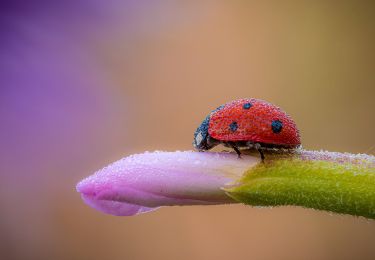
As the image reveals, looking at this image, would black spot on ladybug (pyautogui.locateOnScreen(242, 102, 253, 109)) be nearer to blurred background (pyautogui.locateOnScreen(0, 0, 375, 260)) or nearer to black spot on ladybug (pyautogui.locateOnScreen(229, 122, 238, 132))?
black spot on ladybug (pyautogui.locateOnScreen(229, 122, 238, 132))

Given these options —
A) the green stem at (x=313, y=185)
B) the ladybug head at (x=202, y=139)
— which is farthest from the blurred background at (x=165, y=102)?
the green stem at (x=313, y=185)

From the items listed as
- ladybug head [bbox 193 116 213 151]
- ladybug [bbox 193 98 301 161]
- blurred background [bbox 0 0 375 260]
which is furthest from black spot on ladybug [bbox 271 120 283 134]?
blurred background [bbox 0 0 375 260]

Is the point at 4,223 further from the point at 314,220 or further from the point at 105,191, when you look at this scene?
the point at 105,191

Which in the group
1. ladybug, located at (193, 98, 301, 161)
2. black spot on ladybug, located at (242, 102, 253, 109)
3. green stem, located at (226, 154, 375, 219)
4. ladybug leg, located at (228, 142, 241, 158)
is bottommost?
green stem, located at (226, 154, 375, 219)

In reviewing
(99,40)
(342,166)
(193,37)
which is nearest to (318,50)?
(193,37)

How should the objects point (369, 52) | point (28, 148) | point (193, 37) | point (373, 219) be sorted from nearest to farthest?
point (373, 219) < point (28, 148) < point (369, 52) < point (193, 37)

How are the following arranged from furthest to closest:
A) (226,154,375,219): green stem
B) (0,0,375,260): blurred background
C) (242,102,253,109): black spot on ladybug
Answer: (0,0,375,260): blurred background < (242,102,253,109): black spot on ladybug < (226,154,375,219): green stem

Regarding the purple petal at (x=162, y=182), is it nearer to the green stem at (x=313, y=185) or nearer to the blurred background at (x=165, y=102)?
the green stem at (x=313, y=185)
